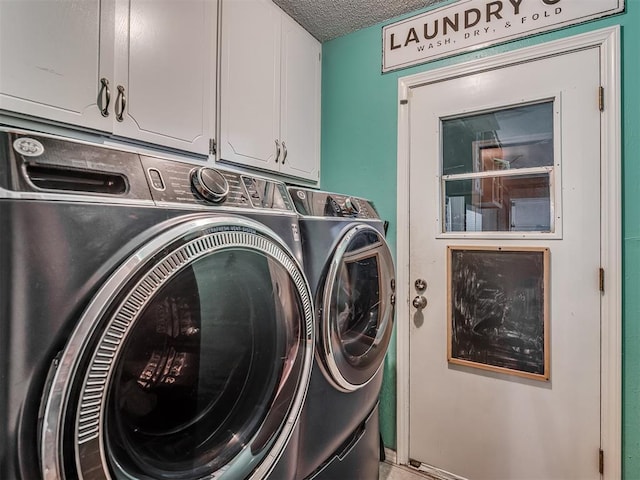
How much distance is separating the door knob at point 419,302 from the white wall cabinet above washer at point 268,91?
90cm

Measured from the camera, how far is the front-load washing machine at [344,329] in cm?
100

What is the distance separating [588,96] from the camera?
1446 mm

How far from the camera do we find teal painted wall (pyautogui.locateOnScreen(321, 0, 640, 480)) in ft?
4.46

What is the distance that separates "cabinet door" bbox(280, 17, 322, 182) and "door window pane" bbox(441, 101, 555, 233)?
0.74 m

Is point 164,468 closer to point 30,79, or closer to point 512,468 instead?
point 30,79

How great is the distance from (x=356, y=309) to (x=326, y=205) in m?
0.39

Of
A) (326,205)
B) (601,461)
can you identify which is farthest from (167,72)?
(601,461)

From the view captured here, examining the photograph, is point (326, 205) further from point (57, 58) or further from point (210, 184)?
point (57, 58)

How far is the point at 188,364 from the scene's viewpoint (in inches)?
28.3

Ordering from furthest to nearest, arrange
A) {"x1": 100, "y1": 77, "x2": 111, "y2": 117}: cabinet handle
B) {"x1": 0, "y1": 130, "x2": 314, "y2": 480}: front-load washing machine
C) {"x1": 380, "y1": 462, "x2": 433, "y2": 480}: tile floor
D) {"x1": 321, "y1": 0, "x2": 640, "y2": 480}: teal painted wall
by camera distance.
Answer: {"x1": 380, "y1": 462, "x2": 433, "y2": 480}: tile floor
{"x1": 321, "y1": 0, "x2": 640, "y2": 480}: teal painted wall
{"x1": 100, "y1": 77, "x2": 111, "y2": 117}: cabinet handle
{"x1": 0, "y1": 130, "x2": 314, "y2": 480}: front-load washing machine

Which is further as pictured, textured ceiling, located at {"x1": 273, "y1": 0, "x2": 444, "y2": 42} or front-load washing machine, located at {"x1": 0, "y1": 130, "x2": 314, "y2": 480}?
textured ceiling, located at {"x1": 273, "y1": 0, "x2": 444, "y2": 42}

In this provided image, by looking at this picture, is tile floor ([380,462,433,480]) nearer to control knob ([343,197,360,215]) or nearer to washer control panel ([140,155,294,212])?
control knob ([343,197,360,215])

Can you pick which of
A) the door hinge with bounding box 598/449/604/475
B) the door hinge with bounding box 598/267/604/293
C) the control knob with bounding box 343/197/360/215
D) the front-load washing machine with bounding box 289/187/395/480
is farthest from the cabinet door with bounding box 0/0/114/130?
the door hinge with bounding box 598/449/604/475

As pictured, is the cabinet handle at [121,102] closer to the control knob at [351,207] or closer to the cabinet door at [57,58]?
the cabinet door at [57,58]
